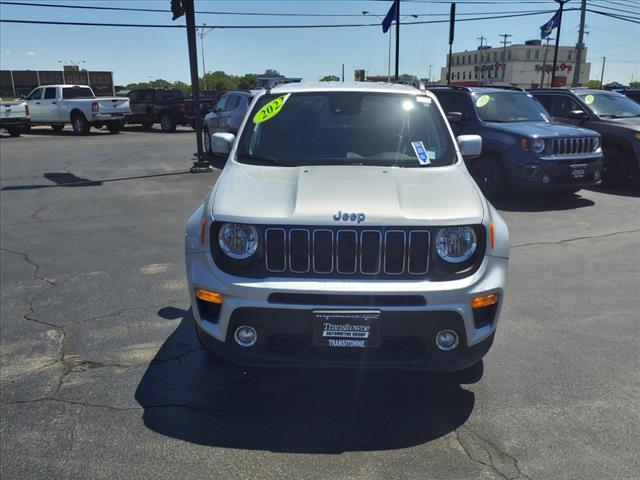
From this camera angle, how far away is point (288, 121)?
4.28 metres

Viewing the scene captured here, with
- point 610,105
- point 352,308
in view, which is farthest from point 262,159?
point 610,105

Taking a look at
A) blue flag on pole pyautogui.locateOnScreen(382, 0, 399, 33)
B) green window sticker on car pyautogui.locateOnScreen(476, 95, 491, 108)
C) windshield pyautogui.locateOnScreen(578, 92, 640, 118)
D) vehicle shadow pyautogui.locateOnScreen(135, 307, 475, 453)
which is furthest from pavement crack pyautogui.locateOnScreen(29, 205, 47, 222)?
blue flag on pole pyautogui.locateOnScreen(382, 0, 399, 33)

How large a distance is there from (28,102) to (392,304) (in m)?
25.7

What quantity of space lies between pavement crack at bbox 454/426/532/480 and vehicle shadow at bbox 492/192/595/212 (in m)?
6.27

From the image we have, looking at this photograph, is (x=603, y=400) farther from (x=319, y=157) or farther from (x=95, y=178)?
(x=95, y=178)

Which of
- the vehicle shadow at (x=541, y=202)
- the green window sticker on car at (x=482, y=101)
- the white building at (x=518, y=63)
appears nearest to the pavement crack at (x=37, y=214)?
the vehicle shadow at (x=541, y=202)

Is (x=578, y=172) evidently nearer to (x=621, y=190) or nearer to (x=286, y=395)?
(x=621, y=190)

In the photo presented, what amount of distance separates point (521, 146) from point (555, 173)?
0.69 meters

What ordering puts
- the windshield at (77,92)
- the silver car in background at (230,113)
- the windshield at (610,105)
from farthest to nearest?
the windshield at (77,92) → the silver car in background at (230,113) → the windshield at (610,105)

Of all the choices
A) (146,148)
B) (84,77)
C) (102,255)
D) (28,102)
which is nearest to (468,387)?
(102,255)

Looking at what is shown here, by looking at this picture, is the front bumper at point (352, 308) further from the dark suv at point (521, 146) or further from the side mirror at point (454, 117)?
the side mirror at point (454, 117)

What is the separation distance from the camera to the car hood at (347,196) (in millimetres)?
2973

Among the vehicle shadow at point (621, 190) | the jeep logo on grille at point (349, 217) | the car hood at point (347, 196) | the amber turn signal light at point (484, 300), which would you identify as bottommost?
the vehicle shadow at point (621, 190)

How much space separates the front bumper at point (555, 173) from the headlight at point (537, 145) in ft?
0.62
